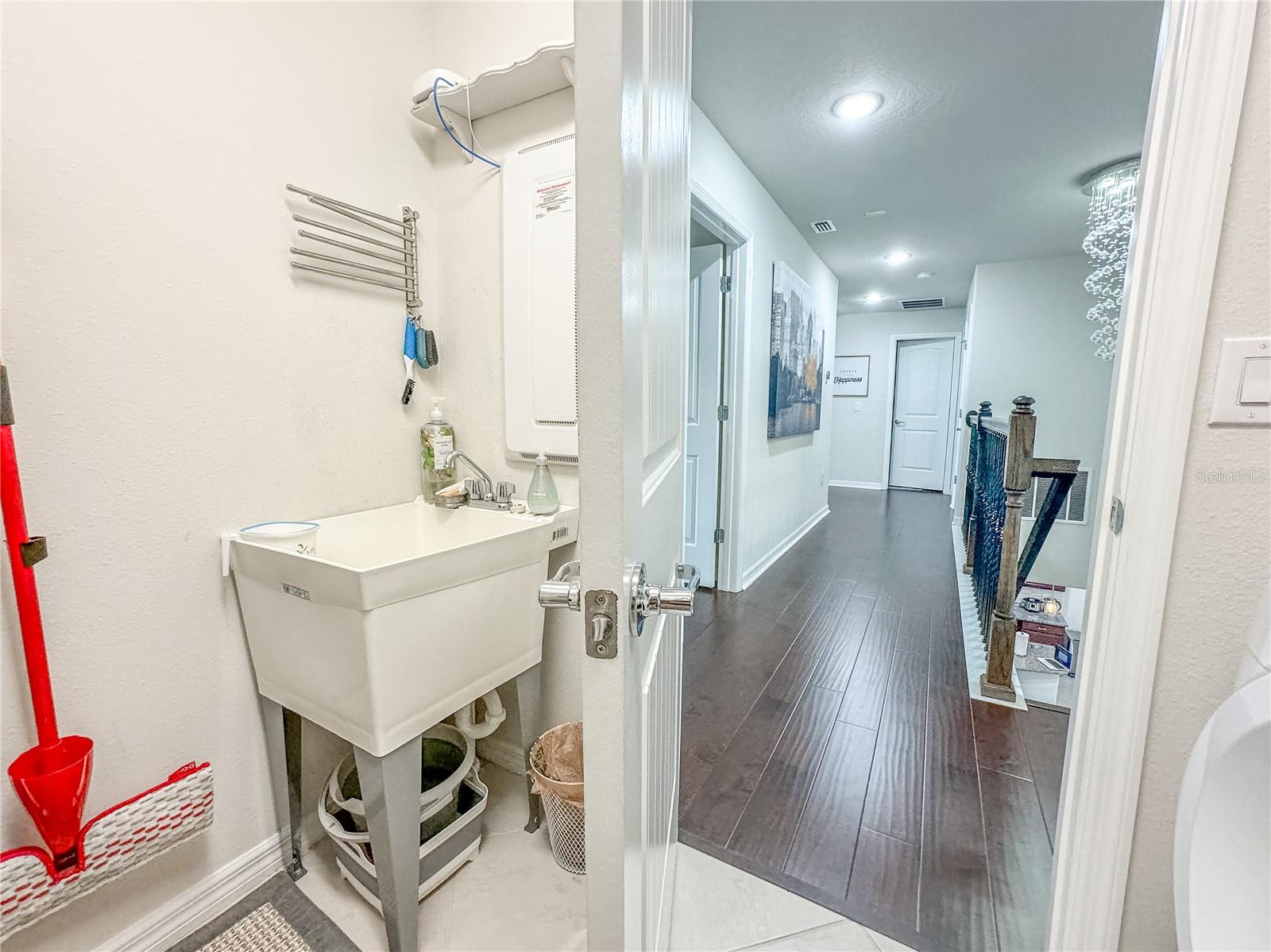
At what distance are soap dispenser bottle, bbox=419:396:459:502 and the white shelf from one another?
2.59 ft

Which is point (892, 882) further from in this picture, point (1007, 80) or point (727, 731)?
point (1007, 80)

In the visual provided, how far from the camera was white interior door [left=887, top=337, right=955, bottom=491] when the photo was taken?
6.63 metres

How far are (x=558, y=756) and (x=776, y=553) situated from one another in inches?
105

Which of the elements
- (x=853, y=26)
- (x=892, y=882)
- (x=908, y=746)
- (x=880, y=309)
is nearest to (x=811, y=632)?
(x=908, y=746)

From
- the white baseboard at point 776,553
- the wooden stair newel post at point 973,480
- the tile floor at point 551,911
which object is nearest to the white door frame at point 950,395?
the white baseboard at point 776,553

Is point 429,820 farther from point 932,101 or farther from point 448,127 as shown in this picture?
point 932,101

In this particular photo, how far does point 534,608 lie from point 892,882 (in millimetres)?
1065

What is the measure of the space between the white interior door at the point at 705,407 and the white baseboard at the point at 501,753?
5.05 feet

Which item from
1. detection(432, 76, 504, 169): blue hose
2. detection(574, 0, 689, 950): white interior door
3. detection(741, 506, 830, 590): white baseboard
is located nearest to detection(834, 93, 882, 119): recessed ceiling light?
detection(432, 76, 504, 169): blue hose

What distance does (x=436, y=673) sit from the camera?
3.58ft

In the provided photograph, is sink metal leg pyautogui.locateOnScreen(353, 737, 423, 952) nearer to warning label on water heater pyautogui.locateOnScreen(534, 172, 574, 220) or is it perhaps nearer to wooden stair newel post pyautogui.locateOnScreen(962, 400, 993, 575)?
warning label on water heater pyautogui.locateOnScreen(534, 172, 574, 220)

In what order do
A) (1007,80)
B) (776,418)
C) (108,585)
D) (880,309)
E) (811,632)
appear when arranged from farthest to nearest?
1. (880,309)
2. (776,418)
3. (811,632)
4. (1007,80)
5. (108,585)

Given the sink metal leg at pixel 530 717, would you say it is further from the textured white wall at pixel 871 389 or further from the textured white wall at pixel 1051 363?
the textured white wall at pixel 871 389

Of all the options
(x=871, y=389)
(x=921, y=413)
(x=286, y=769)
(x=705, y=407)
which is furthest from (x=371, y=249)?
(x=921, y=413)
